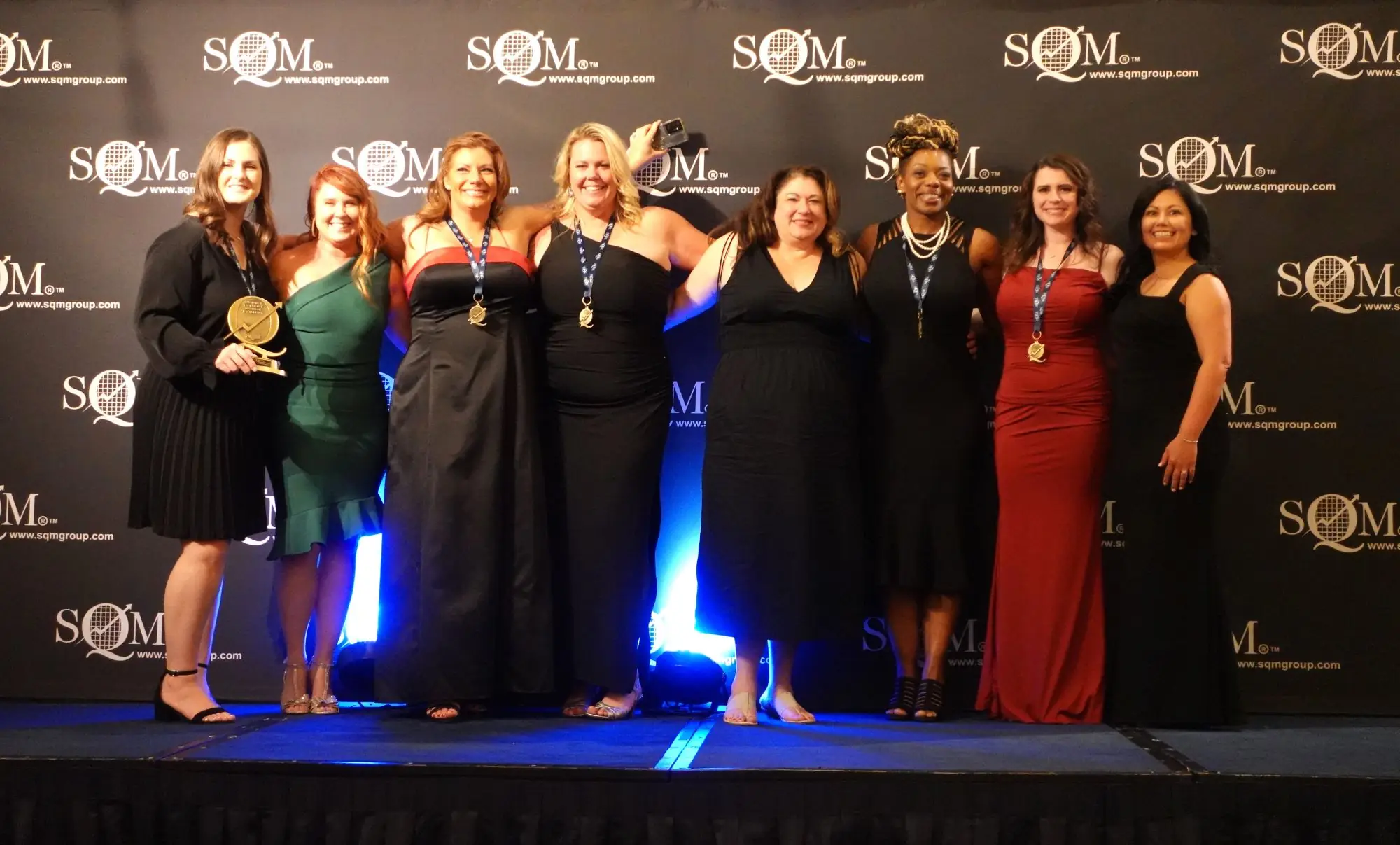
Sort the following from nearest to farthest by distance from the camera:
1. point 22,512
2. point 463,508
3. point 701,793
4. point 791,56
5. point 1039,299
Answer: point 701,793
point 463,508
point 1039,299
point 791,56
point 22,512

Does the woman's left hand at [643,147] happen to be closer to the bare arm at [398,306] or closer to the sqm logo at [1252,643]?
the bare arm at [398,306]

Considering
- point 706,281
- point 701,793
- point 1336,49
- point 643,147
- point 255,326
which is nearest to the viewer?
point 701,793

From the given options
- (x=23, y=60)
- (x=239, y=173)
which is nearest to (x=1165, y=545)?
(x=239, y=173)

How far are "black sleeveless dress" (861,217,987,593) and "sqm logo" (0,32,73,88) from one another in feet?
10.9

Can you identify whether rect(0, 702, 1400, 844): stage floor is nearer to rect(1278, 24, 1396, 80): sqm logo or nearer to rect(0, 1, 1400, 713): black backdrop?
rect(0, 1, 1400, 713): black backdrop

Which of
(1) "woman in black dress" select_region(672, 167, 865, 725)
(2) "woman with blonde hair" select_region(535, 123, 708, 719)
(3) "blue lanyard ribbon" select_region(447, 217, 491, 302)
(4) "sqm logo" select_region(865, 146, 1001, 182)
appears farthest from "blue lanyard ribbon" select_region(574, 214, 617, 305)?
(4) "sqm logo" select_region(865, 146, 1001, 182)

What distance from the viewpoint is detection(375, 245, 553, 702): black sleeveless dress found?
381 cm

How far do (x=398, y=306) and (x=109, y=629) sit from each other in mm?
1815

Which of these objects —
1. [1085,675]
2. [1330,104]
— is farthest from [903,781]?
[1330,104]

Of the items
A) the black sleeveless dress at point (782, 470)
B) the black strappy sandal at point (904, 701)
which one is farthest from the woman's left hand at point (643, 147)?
the black strappy sandal at point (904, 701)

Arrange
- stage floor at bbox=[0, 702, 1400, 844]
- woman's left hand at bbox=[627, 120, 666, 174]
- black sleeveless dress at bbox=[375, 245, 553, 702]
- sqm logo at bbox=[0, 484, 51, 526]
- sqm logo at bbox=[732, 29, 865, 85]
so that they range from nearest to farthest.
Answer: stage floor at bbox=[0, 702, 1400, 844] → black sleeveless dress at bbox=[375, 245, 553, 702] → woman's left hand at bbox=[627, 120, 666, 174] → sqm logo at bbox=[732, 29, 865, 85] → sqm logo at bbox=[0, 484, 51, 526]

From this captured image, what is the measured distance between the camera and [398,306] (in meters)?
4.09

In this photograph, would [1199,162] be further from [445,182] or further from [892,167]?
[445,182]

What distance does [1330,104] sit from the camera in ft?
14.6
